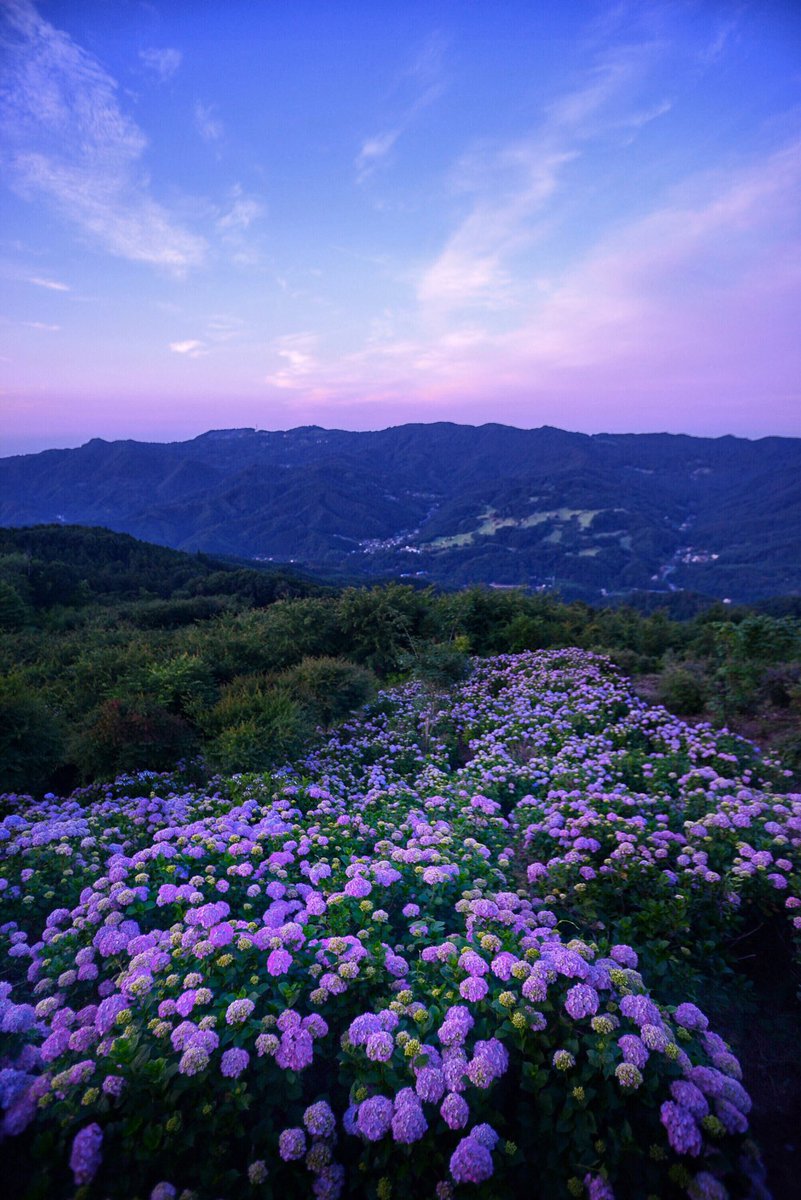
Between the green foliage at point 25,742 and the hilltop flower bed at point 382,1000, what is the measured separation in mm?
2152

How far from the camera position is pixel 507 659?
1111cm

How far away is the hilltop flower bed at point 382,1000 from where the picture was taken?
1712mm

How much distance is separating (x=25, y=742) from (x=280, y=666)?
4982 millimetres

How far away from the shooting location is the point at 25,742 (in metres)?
5.85

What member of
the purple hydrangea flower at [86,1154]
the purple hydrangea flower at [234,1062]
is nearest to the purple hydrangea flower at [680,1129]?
the purple hydrangea flower at [234,1062]

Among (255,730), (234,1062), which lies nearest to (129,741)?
(255,730)

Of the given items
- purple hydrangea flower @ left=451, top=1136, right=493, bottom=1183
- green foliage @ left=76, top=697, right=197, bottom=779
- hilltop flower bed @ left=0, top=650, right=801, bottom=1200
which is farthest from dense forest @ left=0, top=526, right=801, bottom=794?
purple hydrangea flower @ left=451, top=1136, right=493, bottom=1183

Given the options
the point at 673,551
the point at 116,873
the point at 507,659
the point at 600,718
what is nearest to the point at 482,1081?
the point at 116,873

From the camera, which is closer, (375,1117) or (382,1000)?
(375,1117)

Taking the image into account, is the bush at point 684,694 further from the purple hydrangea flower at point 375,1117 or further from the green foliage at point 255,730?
the purple hydrangea flower at point 375,1117

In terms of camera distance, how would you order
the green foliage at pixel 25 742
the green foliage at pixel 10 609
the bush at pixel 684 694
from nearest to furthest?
the green foliage at pixel 25 742 < the bush at pixel 684 694 < the green foliage at pixel 10 609

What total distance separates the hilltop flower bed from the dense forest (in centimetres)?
231

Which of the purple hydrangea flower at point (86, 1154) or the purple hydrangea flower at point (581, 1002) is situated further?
the purple hydrangea flower at point (581, 1002)

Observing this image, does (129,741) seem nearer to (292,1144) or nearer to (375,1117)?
(292,1144)
